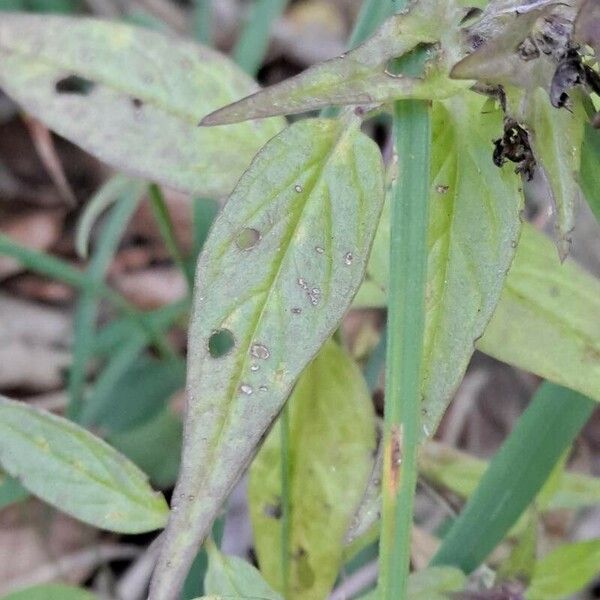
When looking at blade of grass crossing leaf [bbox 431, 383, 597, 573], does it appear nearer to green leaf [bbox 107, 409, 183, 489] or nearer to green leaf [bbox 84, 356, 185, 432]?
green leaf [bbox 107, 409, 183, 489]

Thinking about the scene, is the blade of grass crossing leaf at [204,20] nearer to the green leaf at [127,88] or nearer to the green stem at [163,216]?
the green stem at [163,216]

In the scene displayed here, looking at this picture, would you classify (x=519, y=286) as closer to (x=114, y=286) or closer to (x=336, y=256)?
(x=336, y=256)

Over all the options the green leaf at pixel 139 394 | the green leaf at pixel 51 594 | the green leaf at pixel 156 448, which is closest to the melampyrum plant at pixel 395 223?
the green leaf at pixel 51 594

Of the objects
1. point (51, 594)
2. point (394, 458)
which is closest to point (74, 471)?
point (51, 594)

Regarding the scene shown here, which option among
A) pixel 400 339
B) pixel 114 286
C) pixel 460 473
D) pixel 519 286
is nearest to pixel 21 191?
pixel 114 286

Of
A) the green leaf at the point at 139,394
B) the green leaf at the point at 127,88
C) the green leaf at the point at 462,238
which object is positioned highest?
the green leaf at the point at 462,238

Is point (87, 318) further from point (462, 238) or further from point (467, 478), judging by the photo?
point (462, 238)

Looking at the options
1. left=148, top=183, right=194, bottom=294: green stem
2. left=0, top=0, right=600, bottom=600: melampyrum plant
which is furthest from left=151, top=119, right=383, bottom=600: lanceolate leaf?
left=148, top=183, right=194, bottom=294: green stem
